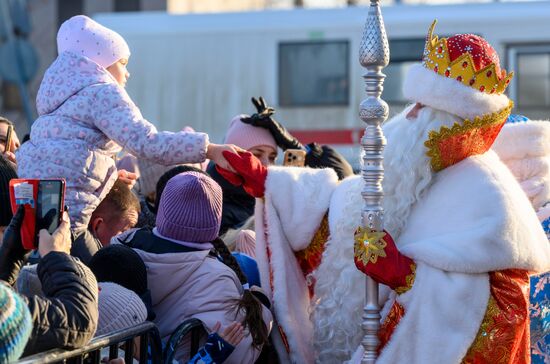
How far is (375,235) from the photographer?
12.3 ft

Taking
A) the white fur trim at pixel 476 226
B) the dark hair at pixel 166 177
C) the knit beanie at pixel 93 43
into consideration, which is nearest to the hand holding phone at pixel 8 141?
the dark hair at pixel 166 177

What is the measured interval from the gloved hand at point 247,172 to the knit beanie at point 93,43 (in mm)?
660

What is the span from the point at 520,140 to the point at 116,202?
199 cm

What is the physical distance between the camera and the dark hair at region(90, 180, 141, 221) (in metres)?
4.62

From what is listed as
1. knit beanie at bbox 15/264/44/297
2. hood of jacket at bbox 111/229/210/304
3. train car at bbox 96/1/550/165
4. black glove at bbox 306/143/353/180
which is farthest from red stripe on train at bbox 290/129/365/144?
knit beanie at bbox 15/264/44/297

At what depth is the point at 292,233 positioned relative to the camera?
4383 mm

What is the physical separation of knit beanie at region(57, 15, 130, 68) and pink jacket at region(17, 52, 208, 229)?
104mm

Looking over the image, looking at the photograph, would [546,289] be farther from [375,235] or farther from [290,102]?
[290,102]

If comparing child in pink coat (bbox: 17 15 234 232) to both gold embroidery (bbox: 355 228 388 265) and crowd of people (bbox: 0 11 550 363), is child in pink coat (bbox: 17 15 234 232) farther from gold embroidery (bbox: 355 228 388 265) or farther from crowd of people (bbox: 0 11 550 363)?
gold embroidery (bbox: 355 228 388 265)

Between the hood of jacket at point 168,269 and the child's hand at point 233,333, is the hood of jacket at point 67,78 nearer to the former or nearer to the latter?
the hood of jacket at point 168,269

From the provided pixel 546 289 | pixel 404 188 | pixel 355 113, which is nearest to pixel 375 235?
pixel 404 188

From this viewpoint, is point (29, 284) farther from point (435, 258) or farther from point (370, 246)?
point (435, 258)

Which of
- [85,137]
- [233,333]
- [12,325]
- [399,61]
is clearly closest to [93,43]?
[85,137]

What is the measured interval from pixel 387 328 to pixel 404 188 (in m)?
0.54
